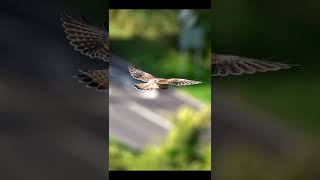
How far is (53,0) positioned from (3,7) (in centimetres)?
28

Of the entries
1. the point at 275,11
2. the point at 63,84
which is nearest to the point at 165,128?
the point at 63,84

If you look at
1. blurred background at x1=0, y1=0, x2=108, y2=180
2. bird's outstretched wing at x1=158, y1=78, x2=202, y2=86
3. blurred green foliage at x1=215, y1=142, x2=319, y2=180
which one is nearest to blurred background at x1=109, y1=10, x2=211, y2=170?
bird's outstretched wing at x1=158, y1=78, x2=202, y2=86

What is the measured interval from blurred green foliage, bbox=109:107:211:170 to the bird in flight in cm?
72

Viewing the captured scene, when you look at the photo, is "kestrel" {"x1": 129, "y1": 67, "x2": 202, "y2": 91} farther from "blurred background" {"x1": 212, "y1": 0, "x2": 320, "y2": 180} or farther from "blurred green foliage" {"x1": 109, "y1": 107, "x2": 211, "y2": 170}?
"blurred green foliage" {"x1": 109, "y1": 107, "x2": 211, "y2": 170}

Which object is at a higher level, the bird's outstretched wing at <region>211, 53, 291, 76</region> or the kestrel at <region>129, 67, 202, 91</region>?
the bird's outstretched wing at <region>211, 53, 291, 76</region>

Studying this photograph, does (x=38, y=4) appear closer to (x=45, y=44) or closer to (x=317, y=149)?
(x=45, y=44)

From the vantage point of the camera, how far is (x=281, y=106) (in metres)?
2.46

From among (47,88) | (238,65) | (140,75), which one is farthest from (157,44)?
(47,88)

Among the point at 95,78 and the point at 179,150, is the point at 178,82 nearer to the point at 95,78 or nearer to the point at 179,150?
the point at 95,78

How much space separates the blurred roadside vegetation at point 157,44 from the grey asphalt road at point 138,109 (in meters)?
0.12

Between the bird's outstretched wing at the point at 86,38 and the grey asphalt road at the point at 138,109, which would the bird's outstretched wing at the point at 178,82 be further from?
the bird's outstretched wing at the point at 86,38

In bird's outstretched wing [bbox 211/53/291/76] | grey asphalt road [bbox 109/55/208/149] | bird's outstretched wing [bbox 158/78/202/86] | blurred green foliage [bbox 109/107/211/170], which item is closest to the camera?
bird's outstretched wing [bbox 211/53/291/76]

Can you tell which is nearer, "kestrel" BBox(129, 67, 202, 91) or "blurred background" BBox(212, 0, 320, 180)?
"blurred background" BBox(212, 0, 320, 180)

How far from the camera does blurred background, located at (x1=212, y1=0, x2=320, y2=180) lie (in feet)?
8.01
